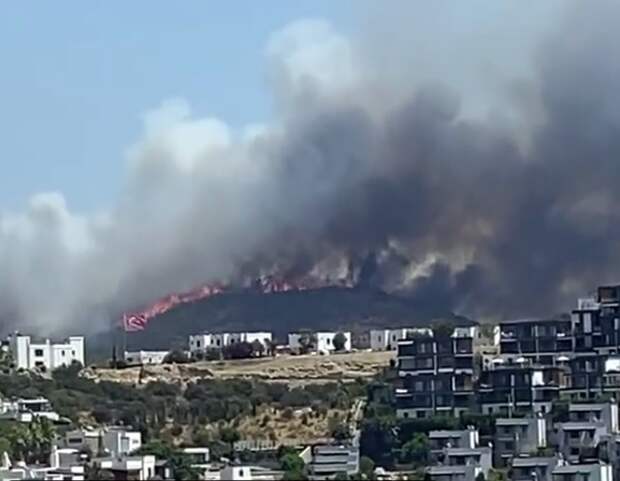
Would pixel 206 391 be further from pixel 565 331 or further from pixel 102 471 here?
pixel 102 471

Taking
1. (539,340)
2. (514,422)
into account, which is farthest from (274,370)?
(514,422)

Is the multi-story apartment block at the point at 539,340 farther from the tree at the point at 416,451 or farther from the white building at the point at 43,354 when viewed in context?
the white building at the point at 43,354

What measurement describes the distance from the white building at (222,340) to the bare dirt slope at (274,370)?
7.65 m

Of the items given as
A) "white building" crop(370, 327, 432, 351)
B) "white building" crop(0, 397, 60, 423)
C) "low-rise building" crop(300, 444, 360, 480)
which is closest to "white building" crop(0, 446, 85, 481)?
"low-rise building" crop(300, 444, 360, 480)

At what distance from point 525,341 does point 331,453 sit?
1575 cm

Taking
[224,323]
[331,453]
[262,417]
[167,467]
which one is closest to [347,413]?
[262,417]

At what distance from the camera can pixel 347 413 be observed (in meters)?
63.2

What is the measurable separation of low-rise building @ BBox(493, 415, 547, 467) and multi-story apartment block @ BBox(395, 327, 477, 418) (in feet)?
13.7

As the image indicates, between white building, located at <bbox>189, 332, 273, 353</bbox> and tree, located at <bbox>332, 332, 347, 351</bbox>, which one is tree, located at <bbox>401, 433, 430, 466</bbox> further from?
white building, located at <bbox>189, 332, 273, 353</bbox>

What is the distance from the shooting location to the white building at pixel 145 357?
262 feet

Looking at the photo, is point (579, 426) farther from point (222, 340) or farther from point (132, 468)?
point (222, 340)

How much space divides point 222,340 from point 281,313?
15.2 meters

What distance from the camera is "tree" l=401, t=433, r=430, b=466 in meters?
55.8

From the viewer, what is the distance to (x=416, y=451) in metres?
56.3
